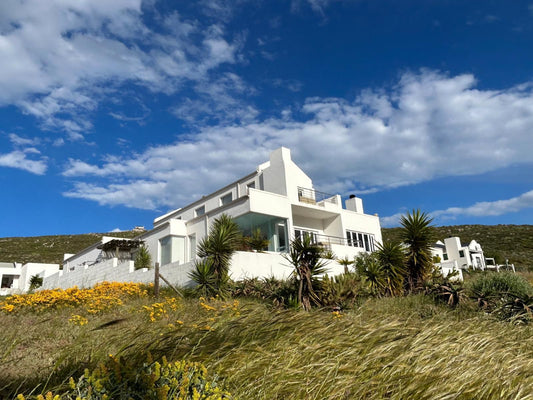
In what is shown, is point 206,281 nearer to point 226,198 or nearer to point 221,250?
point 221,250

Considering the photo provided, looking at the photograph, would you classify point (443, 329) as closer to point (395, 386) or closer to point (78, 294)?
point (395, 386)

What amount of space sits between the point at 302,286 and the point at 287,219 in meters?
10.7

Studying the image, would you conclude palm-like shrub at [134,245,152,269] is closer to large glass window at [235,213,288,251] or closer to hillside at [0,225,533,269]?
large glass window at [235,213,288,251]

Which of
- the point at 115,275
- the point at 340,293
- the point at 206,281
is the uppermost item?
the point at 115,275

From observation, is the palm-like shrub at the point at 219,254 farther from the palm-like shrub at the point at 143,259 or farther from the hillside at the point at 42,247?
the hillside at the point at 42,247

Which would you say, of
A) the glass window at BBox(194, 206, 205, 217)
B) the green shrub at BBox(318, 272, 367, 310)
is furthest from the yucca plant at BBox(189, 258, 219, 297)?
the glass window at BBox(194, 206, 205, 217)

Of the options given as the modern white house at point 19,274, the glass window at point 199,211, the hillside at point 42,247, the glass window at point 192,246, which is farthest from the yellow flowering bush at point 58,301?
the hillside at point 42,247

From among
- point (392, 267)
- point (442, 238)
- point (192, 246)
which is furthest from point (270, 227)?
point (442, 238)

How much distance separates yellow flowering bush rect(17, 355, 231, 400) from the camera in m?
3.11

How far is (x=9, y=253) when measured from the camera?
59.7 meters

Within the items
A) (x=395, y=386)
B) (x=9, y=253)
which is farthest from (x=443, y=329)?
(x=9, y=253)

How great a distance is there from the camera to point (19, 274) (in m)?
41.2

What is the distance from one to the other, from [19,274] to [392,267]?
39.0 metres

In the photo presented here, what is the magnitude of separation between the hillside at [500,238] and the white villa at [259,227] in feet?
49.7
